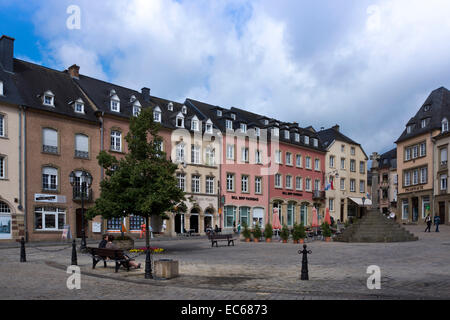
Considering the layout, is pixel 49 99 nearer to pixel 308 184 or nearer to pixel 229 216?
pixel 229 216

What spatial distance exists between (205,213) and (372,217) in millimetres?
18358

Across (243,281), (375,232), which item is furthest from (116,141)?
(243,281)

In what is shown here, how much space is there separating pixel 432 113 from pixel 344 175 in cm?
1391

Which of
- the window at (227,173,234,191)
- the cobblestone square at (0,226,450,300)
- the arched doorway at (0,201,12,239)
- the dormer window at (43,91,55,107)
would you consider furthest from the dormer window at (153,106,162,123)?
the cobblestone square at (0,226,450,300)

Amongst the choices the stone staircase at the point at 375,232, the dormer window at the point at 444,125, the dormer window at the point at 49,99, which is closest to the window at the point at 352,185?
the dormer window at the point at 444,125

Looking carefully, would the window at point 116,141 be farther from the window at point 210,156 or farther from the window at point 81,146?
the window at point 210,156

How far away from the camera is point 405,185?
52.4 m

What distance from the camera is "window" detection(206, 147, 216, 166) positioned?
42.6 m

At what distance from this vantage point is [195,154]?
136 feet

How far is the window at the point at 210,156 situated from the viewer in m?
42.6

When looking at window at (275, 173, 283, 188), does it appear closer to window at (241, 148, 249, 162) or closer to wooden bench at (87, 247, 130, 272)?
window at (241, 148, 249, 162)

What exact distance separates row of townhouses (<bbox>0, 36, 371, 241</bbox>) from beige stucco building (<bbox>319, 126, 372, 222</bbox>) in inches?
5.6

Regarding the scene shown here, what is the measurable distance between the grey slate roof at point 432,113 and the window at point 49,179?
38.3 m
